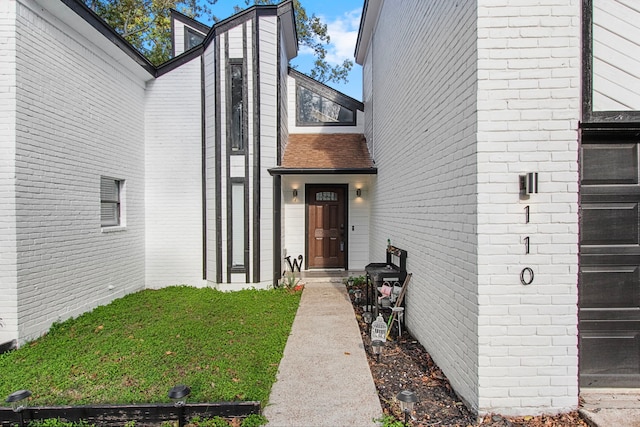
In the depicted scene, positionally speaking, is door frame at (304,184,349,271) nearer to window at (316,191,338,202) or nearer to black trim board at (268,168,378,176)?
window at (316,191,338,202)

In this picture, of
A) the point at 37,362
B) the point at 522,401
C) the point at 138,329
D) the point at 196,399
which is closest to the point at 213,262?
the point at 138,329

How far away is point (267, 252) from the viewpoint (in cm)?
732

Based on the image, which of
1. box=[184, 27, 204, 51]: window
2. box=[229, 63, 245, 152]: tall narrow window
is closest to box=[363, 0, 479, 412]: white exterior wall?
box=[229, 63, 245, 152]: tall narrow window

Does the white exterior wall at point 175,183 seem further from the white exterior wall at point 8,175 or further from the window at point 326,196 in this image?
the white exterior wall at point 8,175

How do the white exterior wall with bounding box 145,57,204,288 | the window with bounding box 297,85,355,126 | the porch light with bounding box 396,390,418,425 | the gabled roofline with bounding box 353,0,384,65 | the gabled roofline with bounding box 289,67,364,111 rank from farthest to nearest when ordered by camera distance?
the window with bounding box 297,85,355,126
the gabled roofline with bounding box 289,67,364,111
the white exterior wall with bounding box 145,57,204,288
the gabled roofline with bounding box 353,0,384,65
the porch light with bounding box 396,390,418,425

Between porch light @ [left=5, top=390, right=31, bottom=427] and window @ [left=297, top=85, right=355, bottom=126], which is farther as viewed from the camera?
window @ [left=297, top=85, right=355, bottom=126]

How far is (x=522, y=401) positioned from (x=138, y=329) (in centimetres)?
504

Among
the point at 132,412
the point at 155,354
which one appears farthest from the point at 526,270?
the point at 155,354

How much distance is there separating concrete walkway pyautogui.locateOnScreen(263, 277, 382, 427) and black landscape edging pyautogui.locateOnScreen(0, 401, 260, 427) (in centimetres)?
30

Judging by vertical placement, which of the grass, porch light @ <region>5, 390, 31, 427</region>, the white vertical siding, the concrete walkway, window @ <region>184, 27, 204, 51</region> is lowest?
the grass

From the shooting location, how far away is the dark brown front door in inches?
350

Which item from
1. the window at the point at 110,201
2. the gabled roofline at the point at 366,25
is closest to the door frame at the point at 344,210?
the gabled roofline at the point at 366,25

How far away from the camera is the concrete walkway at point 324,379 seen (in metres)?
2.73

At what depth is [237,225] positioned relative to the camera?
7262 mm
